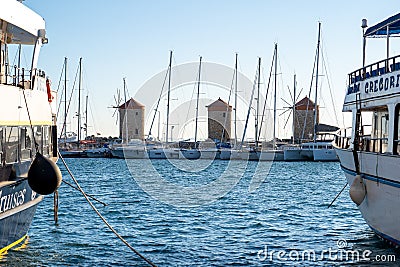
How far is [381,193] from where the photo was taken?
1596cm

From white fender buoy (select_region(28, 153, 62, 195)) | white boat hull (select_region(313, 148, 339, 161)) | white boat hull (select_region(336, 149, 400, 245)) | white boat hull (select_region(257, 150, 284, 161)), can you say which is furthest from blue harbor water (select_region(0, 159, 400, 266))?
white boat hull (select_region(257, 150, 284, 161))

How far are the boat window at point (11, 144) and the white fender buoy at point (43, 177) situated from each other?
87cm

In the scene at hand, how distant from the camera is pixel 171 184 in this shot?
44.8 meters

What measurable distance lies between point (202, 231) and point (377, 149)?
6.48 metres

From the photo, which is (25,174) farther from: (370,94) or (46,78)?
(370,94)

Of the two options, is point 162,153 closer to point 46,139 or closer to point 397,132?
point 46,139

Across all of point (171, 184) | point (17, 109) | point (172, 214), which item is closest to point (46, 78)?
point (17, 109)

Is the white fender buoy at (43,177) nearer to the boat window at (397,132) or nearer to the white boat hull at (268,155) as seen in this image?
the boat window at (397,132)

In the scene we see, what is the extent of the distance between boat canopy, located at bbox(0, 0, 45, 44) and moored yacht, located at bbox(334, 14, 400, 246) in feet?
29.4

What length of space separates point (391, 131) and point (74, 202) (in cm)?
1729

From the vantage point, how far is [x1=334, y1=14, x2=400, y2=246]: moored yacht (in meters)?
15.5

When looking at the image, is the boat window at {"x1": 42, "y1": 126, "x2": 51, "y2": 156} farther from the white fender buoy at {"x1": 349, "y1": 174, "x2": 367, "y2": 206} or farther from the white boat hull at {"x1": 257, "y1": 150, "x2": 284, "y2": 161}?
the white boat hull at {"x1": 257, "y1": 150, "x2": 284, "y2": 161}

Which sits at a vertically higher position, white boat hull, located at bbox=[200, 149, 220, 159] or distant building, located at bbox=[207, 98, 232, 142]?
distant building, located at bbox=[207, 98, 232, 142]

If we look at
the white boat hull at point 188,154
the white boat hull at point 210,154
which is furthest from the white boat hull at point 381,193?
the white boat hull at point 188,154
